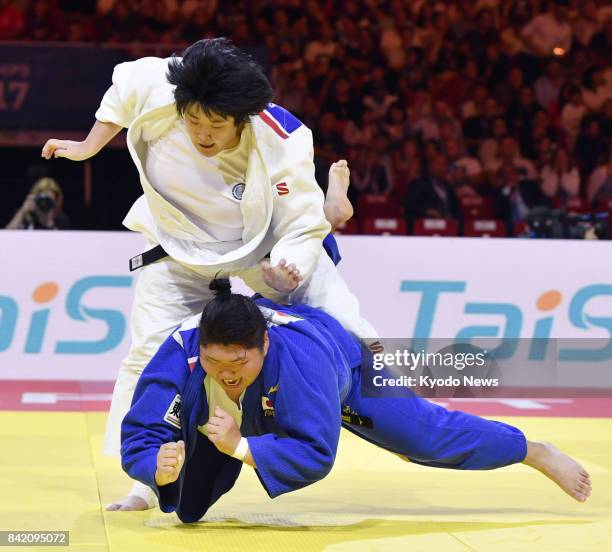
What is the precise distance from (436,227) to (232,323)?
20.1 ft

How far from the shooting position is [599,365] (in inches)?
301

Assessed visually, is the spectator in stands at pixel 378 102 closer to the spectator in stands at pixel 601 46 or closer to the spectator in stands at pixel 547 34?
the spectator in stands at pixel 547 34

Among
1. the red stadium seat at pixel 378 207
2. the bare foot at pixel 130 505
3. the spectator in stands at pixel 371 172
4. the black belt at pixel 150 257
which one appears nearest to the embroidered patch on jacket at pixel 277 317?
the black belt at pixel 150 257

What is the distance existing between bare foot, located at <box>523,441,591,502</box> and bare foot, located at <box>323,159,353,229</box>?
1.05m

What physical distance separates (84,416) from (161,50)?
5.02 meters

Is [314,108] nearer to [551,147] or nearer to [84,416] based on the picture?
[551,147]

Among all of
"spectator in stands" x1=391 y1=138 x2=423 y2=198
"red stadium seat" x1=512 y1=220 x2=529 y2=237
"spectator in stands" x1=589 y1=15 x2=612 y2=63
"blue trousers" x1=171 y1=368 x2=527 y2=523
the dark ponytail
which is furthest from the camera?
"spectator in stands" x1=589 y1=15 x2=612 y2=63

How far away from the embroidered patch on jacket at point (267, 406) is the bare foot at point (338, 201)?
3.08 feet

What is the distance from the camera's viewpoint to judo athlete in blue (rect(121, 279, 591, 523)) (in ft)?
11.3

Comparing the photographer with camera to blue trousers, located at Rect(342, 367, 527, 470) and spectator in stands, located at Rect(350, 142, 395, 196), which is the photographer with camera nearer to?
spectator in stands, located at Rect(350, 142, 395, 196)

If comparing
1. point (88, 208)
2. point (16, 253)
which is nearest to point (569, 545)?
point (16, 253)

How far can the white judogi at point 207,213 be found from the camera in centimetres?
400

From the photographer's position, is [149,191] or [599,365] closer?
[149,191]

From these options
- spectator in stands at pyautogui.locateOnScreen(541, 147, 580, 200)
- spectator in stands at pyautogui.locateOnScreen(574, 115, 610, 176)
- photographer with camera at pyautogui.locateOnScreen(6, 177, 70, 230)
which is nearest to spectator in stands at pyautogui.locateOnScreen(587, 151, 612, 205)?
spectator in stands at pyautogui.locateOnScreen(541, 147, 580, 200)
